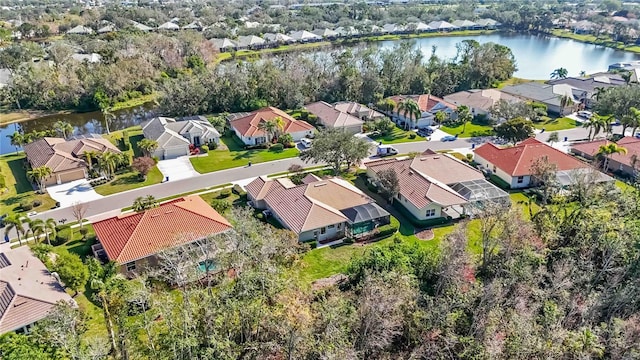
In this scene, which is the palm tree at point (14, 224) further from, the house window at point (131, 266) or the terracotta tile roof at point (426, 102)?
the terracotta tile roof at point (426, 102)

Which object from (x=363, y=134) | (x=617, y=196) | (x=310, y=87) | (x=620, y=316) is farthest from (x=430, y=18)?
(x=620, y=316)

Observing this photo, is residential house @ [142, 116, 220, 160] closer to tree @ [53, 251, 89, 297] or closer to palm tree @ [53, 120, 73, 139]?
palm tree @ [53, 120, 73, 139]

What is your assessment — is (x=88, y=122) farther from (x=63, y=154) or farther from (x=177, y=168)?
(x=177, y=168)

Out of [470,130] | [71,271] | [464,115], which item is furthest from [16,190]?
[464,115]

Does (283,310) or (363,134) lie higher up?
(283,310)

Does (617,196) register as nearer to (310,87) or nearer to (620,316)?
(620,316)

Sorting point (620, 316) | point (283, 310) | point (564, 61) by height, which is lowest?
point (564, 61)
